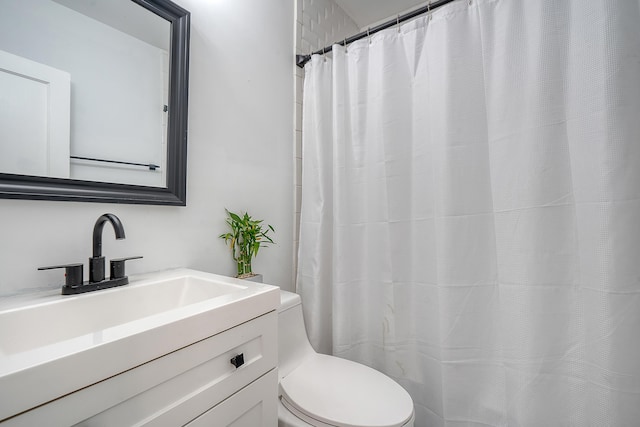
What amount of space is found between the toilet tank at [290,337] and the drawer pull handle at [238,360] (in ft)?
1.47

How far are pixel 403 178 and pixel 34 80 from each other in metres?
1.26

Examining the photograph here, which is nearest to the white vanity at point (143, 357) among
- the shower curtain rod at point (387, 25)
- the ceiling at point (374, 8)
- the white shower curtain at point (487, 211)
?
the white shower curtain at point (487, 211)

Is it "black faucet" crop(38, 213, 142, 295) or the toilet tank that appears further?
the toilet tank

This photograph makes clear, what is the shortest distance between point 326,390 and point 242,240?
675mm

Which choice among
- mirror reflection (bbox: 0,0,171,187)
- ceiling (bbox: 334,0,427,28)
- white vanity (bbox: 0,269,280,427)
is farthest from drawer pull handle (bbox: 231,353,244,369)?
ceiling (bbox: 334,0,427,28)

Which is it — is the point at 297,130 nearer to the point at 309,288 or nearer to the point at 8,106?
the point at 309,288

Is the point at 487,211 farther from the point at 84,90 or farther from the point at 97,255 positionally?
the point at 84,90

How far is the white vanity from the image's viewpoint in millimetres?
378

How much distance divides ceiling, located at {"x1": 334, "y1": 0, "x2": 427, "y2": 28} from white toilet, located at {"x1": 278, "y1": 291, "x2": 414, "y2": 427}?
2032 mm

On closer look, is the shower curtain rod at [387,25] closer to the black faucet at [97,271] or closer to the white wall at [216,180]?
the white wall at [216,180]

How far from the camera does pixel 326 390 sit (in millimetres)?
976

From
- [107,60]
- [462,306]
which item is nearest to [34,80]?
[107,60]

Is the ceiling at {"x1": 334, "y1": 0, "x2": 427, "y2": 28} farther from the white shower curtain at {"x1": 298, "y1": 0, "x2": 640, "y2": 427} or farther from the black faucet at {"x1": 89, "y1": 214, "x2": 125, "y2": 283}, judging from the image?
the black faucet at {"x1": 89, "y1": 214, "x2": 125, "y2": 283}

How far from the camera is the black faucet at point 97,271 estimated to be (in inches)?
27.4
